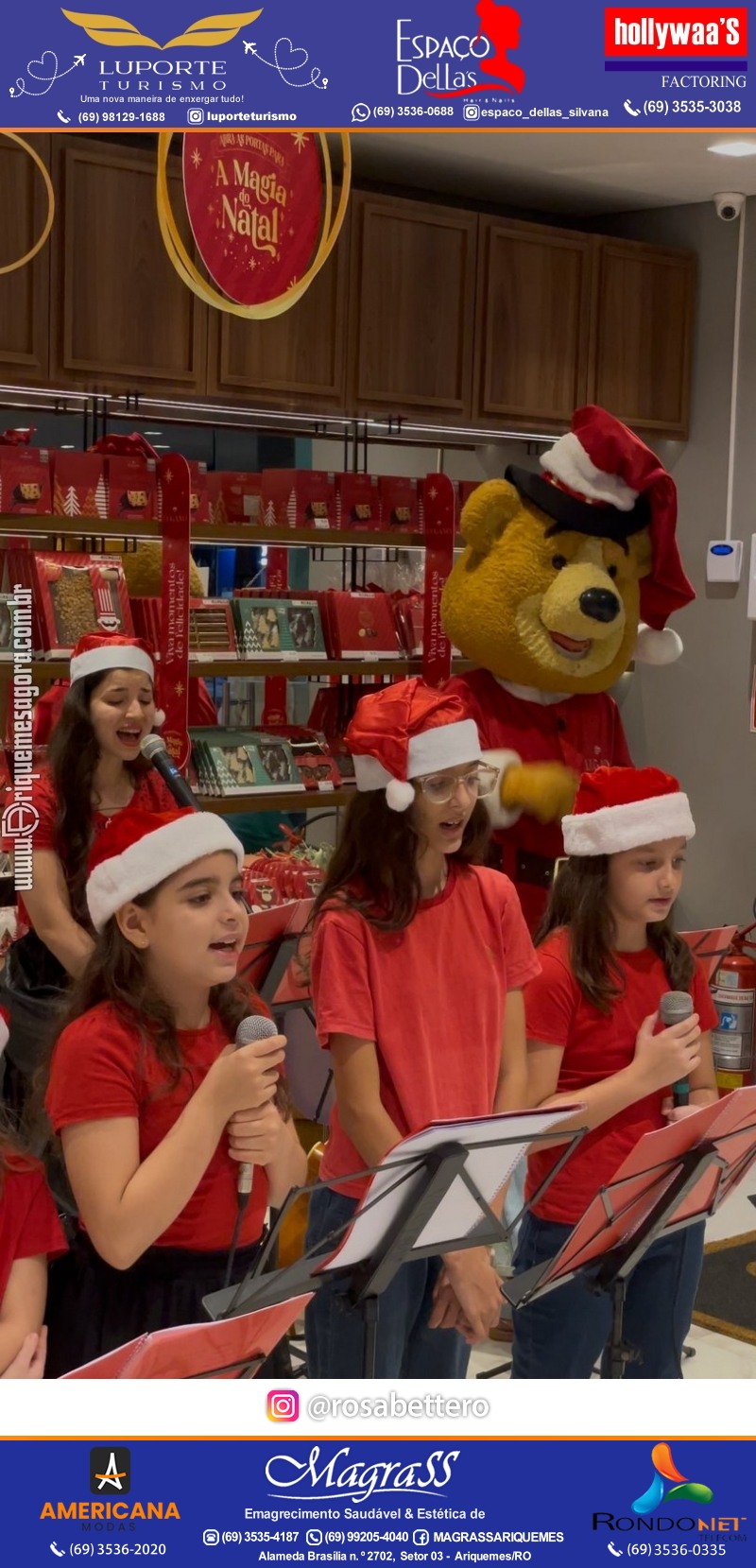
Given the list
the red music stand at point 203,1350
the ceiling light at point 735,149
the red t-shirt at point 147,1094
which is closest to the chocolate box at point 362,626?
the ceiling light at point 735,149

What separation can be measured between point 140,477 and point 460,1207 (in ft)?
9.26

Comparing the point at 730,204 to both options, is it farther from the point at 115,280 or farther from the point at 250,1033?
the point at 250,1033

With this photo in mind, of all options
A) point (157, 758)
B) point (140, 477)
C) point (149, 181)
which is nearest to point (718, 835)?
point (140, 477)

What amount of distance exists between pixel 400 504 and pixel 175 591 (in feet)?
3.02

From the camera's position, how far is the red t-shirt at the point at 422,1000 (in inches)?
89.0

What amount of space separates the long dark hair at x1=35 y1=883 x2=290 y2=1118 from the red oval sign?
226 cm

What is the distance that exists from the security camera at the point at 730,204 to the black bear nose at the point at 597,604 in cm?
229

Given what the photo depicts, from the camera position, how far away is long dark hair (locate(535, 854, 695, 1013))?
2.47 metres

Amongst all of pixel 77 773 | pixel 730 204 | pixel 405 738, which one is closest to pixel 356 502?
pixel 730 204

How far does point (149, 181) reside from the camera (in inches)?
172
